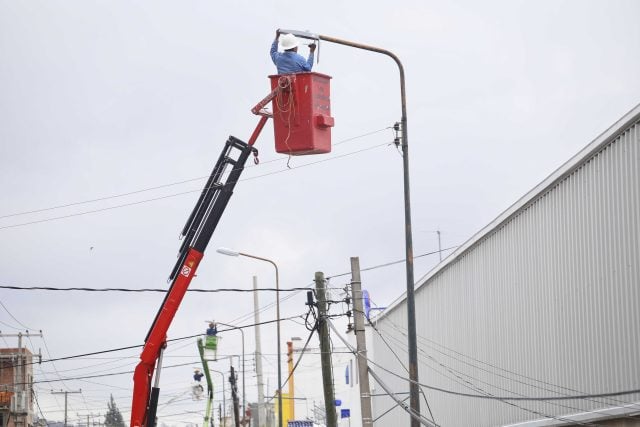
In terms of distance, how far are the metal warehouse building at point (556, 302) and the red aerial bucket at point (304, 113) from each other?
5.46m

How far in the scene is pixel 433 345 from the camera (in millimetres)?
35969

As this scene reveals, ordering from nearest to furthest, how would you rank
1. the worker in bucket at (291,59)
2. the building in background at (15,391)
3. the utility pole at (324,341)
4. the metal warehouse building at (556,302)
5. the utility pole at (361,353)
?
1. the metal warehouse building at (556,302)
2. the worker in bucket at (291,59)
3. the utility pole at (361,353)
4. the utility pole at (324,341)
5. the building in background at (15,391)

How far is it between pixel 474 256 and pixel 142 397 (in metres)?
10.9

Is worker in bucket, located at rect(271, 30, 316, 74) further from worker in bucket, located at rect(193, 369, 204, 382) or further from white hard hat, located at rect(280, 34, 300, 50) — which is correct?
worker in bucket, located at rect(193, 369, 204, 382)

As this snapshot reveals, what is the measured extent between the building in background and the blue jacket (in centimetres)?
6508

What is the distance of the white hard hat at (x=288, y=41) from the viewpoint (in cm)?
2175

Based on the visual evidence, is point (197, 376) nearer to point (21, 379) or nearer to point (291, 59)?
point (21, 379)

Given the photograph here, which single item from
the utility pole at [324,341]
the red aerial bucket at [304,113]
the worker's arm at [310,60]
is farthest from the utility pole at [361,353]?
the worker's arm at [310,60]

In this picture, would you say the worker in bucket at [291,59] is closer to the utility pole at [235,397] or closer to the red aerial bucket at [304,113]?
the red aerial bucket at [304,113]

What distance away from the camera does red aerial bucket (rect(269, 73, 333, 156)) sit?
22.0 m

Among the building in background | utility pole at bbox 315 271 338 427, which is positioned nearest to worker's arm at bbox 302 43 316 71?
utility pole at bbox 315 271 338 427

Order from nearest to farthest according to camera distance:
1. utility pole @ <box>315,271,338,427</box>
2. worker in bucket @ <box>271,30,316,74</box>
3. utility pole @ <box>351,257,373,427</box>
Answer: worker in bucket @ <box>271,30,316,74</box> < utility pole @ <box>351,257,373,427</box> < utility pole @ <box>315,271,338,427</box>

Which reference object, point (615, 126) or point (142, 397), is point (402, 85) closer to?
point (615, 126)

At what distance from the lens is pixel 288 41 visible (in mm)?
21859
